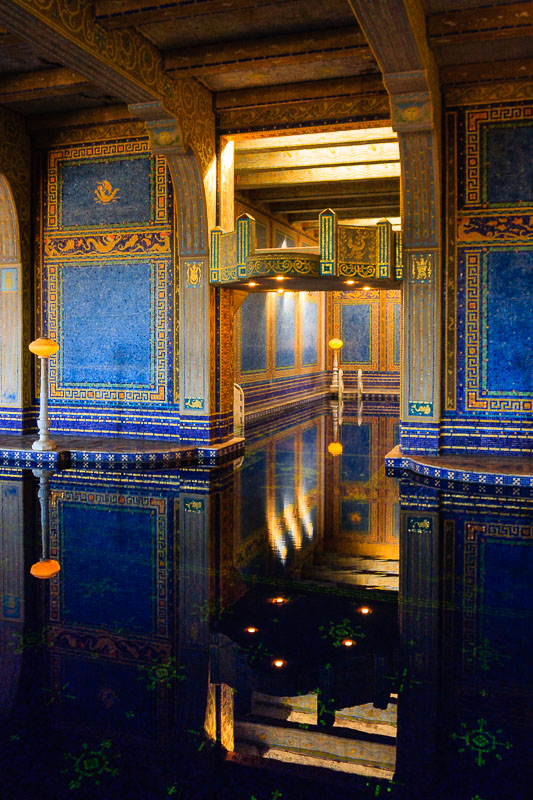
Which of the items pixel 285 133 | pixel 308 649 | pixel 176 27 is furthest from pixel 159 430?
pixel 308 649

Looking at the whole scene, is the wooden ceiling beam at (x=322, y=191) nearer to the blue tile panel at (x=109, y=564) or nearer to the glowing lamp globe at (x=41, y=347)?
the glowing lamp globe at (x=41, y=347)

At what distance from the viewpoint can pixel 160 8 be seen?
5.74m

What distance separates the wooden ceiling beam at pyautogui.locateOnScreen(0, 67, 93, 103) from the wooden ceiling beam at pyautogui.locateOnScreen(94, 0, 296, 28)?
1612mm

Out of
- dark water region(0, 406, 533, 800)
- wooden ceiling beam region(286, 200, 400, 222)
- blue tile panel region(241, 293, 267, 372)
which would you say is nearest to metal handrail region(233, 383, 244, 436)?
blue tile panel region(241, 293, 267, 372)

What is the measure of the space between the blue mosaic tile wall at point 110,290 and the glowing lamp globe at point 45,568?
446 centimetres

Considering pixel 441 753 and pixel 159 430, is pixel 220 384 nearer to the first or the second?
pixel 159 430

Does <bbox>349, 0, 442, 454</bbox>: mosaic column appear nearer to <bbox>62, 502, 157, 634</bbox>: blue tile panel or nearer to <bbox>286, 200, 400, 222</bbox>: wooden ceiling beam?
<bbox>62, 502, 157, 634</bbox>: blue tile panel

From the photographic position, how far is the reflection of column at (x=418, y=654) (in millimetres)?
2092

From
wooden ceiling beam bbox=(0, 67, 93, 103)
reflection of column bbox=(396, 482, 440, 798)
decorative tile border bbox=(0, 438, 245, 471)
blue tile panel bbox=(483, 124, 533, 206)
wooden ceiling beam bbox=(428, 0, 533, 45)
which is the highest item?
wooden ceiling beam bbox=(0, 67, 93, 103)

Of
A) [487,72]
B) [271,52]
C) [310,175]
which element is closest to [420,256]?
[487,72]

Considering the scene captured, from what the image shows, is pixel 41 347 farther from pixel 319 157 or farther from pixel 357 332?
pixel 357 332

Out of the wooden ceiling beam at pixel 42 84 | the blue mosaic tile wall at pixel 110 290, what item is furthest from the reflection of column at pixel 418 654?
the wooden ceiling beam at pixel 42 84

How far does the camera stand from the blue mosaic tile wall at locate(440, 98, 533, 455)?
723 cm

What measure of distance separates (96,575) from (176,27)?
494cm
